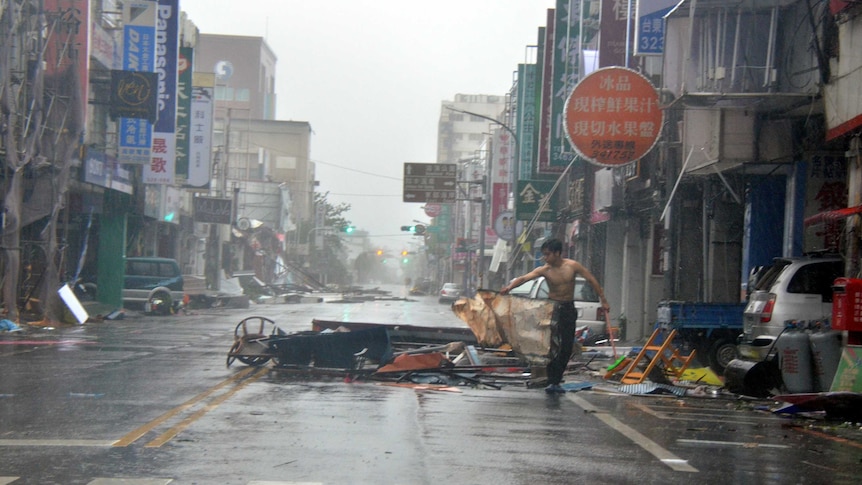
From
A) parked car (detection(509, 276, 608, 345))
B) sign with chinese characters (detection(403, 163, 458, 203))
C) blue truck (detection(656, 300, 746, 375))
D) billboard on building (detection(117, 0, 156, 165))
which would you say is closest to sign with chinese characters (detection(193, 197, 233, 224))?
sign with chinese characters (detection(403, 163, 458, 203))

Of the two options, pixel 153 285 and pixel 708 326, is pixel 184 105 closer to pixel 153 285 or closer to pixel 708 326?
pixel 153 285

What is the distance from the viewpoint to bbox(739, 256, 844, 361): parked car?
13172 mm

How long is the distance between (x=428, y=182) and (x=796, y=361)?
122 ft

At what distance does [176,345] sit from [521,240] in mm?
26442

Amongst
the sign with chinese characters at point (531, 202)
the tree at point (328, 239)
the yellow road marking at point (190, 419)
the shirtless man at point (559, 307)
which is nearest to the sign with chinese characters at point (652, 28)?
the shirtless man at point (559, 307)

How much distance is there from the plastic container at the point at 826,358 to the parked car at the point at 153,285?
88.9 ft

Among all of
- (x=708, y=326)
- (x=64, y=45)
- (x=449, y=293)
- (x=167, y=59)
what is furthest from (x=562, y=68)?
(x=449, y=293)

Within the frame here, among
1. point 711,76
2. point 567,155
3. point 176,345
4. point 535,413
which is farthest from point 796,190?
point 567,155

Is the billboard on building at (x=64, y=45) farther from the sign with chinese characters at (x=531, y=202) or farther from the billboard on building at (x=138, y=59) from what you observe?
the sign with chinese characters at (x=531, y=202)

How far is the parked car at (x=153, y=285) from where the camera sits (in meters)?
34.9

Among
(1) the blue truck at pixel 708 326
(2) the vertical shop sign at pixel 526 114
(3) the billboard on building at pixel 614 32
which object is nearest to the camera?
(1) the blue truck at pixel 708 326

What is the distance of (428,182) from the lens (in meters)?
48.4

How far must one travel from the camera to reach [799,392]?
11445 millimetres

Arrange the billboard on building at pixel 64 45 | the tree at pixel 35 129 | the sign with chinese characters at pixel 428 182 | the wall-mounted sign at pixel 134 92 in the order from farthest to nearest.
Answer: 1. the sign with chinese characters at pixel 428 182
2. the wall-mounted sign at pixel 134 92
3. the billboard on building at pixel 64 45
4. the tree at pixel 35 129
